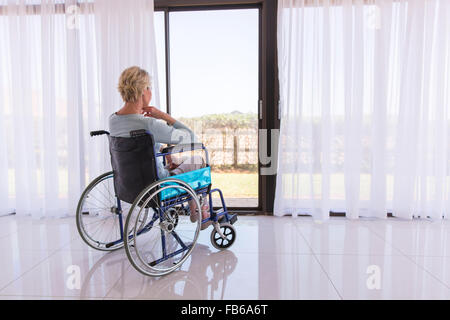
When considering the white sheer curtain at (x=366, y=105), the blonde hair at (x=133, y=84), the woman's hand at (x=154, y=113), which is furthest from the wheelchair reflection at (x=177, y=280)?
the white sheer curtain at (x=366, y=105)

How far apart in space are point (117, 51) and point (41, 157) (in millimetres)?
1285

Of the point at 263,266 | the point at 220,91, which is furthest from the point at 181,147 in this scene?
the point at 220,91

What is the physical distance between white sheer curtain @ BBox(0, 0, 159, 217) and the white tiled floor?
1.66 feet

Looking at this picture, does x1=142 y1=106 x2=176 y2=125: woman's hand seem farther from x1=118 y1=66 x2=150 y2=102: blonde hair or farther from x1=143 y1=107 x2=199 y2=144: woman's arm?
x1=118 y1=66 x2=150 y2=102: blonde hair

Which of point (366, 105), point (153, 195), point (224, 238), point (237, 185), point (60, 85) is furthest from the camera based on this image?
point (237, 185)

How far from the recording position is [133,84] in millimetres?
2033

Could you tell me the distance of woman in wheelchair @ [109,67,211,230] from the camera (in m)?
1.95

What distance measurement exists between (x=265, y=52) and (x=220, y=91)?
114cm

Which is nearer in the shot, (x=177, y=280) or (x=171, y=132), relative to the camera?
(x=177, y=280)

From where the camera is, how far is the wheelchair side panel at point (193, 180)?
194 centimetres

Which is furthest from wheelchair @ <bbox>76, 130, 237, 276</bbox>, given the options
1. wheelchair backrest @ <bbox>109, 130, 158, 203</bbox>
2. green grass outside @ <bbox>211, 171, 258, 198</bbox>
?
green grass outside @ <bbox>211, 171, 258, 198</bbox>

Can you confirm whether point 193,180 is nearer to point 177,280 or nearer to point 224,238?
point 224,238

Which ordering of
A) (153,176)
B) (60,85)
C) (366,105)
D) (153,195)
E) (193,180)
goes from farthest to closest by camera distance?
(60,85), (366,105), (193,180), (153,176), (153,195)

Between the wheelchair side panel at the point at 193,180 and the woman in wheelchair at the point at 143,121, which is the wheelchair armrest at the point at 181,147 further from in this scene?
the wheelchair side panel at the point at 193,180
